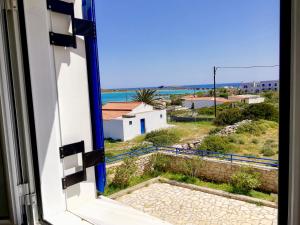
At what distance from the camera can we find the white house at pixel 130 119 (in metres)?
6.98

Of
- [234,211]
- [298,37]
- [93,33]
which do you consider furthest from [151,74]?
[298,37]

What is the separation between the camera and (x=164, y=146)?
818 cm

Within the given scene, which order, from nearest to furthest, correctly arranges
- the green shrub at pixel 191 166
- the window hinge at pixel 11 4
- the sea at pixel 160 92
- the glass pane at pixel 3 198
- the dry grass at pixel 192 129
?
1. the window hinge at pixel 11 4
2. the glass pane at pixel 3 198
3. the sea at pixel 160 92
4. the dry grass at pixel 192 129
5. the green shrub at pixel 191 166

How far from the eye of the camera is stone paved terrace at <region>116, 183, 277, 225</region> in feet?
18.4

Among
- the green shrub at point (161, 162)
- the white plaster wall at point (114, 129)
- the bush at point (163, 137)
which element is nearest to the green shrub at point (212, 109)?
the bush at point (163, 137)

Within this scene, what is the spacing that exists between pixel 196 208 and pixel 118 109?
140 inches

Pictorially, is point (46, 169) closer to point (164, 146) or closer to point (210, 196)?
point (210, 196)

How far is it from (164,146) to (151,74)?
8.51ft

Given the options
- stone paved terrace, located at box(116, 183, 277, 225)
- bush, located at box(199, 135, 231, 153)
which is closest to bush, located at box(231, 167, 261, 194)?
stone paved terrace, located at box(116, 183, 277, 225)

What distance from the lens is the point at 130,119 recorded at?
23.2 ft

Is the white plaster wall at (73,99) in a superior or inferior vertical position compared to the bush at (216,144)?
superior

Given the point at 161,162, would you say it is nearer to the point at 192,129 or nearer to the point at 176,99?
the point at 192,129

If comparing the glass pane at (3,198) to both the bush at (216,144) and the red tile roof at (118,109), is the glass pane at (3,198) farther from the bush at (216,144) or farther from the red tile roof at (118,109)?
the bush at (216,144)

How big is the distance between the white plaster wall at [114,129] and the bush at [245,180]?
350 centimetres
